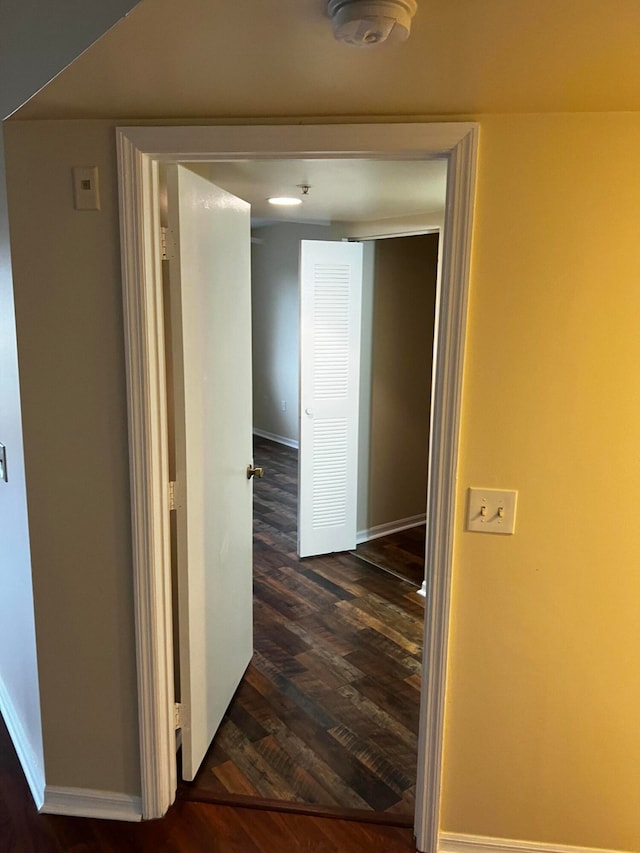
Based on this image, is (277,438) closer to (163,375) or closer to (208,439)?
(208,439)

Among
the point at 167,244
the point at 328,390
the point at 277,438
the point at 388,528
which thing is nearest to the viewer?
the point at 167,244

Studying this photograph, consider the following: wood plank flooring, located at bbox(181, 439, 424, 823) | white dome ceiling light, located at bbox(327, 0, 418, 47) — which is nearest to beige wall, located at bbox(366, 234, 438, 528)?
wood plank flooring, located at bbox(181, 439, 424, 823)

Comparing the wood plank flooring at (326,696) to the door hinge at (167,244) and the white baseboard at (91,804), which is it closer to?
the white baseboard at (91,804)

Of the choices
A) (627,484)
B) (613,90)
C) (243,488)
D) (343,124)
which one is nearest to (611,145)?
(613,90)

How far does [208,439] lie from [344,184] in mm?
1315

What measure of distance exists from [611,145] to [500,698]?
145 cm

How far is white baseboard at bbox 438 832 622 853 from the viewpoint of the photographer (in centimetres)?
178

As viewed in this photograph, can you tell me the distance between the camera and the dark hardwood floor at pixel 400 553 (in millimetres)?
3842

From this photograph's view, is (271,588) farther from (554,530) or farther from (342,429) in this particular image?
(554,530)

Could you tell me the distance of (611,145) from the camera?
1.48 meters

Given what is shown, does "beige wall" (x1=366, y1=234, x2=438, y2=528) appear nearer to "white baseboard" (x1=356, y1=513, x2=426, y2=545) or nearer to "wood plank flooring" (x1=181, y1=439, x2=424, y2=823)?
"white baseboard" (x1=356, y1=513, x2=426, y2=545)

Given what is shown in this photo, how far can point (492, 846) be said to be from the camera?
5.93 feet

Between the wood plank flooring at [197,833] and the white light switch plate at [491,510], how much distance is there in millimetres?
1009

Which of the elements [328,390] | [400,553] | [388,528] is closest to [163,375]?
[328,390]
